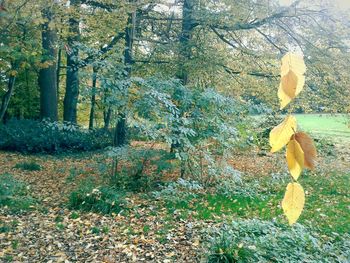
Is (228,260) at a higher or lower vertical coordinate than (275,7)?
lower

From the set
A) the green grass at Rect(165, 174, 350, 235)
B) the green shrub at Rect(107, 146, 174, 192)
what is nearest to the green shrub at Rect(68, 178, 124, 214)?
the green shrub at Rect(107, 146, 174, 192)

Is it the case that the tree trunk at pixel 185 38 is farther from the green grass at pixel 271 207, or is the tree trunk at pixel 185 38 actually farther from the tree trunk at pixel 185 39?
the green grass at pixel 271 207

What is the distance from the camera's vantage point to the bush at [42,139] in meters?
10.7

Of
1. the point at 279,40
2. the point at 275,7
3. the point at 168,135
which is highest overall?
the point at 275,7

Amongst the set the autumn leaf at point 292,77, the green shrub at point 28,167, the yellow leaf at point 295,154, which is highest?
the autumn leaf at point 292,77

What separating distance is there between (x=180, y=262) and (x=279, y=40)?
6.65 m

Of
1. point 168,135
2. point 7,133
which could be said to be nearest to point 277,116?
point 168,135

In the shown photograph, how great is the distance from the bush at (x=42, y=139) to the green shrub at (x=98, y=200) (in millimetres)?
5180

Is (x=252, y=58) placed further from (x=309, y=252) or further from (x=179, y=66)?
(x=309, y=252)

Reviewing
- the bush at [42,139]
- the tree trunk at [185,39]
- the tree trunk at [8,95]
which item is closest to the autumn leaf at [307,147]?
the tree trunk at [185,39]

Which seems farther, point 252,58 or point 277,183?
point 252,58

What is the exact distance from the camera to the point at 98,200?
5.44m

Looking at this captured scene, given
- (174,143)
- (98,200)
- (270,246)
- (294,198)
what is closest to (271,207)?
(174,143)

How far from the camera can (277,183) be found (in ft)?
24.3
